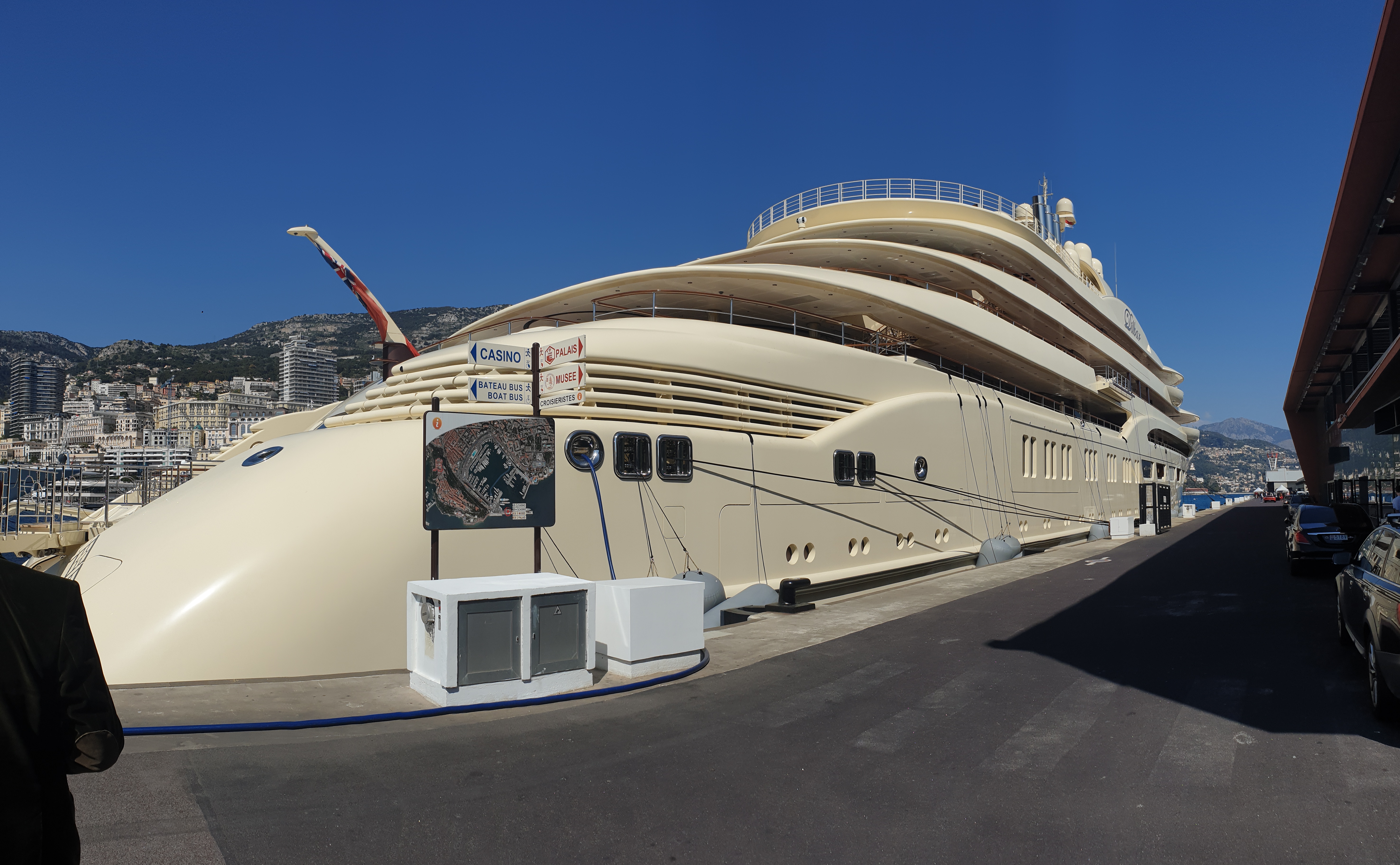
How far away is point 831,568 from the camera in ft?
48.0

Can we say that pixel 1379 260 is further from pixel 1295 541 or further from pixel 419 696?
pixel 419 696

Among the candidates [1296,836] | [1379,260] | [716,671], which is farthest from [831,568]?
[1379,260]

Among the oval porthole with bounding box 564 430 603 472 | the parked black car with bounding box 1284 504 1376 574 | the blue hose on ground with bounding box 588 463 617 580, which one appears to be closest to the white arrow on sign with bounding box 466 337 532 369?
the oval porthole with bounding box 564 430 603 472

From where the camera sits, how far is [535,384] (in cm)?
966

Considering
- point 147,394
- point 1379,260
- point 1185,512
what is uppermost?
point 147,394

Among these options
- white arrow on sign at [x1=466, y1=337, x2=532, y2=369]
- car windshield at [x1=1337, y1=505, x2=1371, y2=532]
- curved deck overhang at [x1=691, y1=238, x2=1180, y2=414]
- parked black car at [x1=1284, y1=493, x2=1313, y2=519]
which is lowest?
parked black car at [x1=1284, y1=493, x2=1313, y2=519]

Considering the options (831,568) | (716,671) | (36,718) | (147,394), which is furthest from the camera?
(147,394)

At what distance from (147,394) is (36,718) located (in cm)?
21340

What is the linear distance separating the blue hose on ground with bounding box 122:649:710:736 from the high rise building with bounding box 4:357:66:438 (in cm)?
21971

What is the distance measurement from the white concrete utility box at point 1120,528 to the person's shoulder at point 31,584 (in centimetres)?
3041

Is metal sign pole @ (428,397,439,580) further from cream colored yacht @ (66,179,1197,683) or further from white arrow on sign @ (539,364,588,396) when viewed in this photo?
white arrow on sign @ (539,364,588,396)

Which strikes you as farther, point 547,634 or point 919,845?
point 547,634

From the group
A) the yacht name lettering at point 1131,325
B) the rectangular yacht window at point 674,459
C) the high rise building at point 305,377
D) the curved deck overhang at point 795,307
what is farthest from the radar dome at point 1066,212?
the high rise building at point 305,377

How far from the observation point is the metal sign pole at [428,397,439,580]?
863 cm
